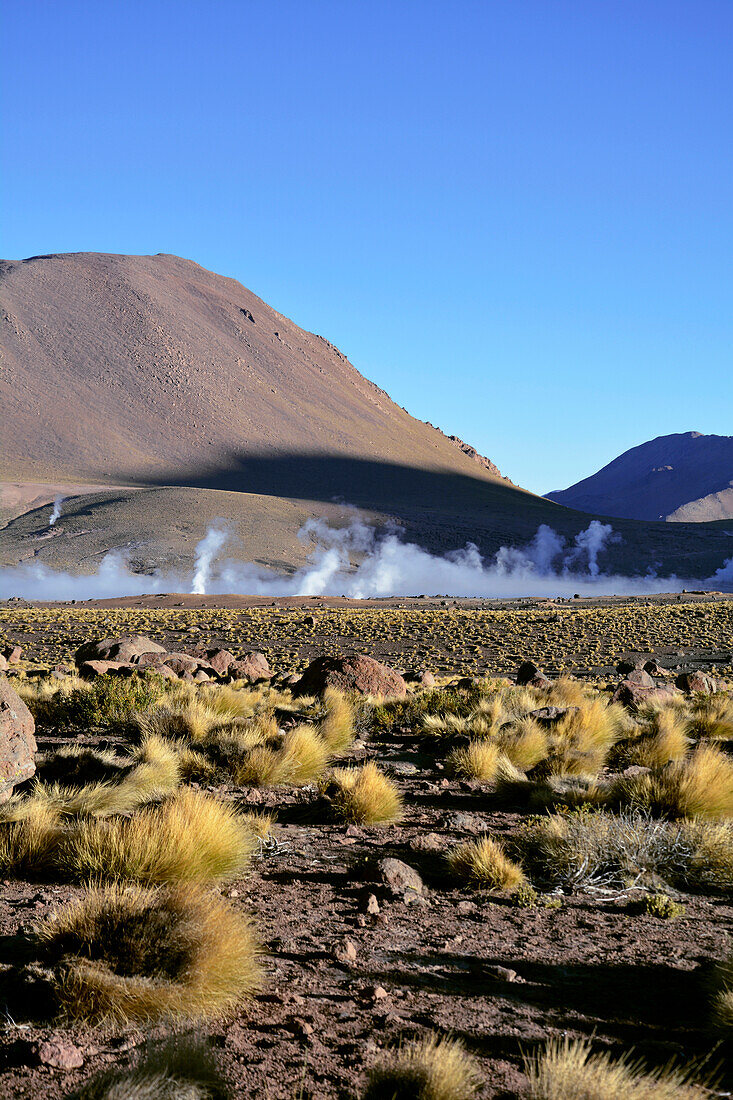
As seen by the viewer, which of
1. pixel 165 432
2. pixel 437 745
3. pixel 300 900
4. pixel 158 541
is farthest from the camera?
pixel 165 432

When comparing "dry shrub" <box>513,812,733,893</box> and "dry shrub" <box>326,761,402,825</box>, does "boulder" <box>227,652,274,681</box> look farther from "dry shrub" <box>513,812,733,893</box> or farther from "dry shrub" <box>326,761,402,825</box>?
"dry shrub" <box>513,812,733,893</box>

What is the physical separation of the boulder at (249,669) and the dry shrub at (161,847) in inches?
534

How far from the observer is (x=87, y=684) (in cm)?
1573

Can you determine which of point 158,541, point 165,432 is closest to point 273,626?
point 158,541

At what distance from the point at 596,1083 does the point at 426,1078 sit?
599 mm

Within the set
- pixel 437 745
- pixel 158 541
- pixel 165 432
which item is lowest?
pixel 437 745

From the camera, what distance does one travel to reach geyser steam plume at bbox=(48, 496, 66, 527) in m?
89.7

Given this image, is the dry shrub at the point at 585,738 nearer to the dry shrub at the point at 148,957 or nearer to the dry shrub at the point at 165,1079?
the dry shrub at the point at 148,957

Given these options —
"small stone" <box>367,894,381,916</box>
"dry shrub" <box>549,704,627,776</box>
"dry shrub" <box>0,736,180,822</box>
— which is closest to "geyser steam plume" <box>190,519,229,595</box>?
"dry shrub" <box>549,704,627,776</box>

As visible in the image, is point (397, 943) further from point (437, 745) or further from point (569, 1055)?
point (437, 745)

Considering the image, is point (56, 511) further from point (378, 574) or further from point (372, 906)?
point (372, 906)

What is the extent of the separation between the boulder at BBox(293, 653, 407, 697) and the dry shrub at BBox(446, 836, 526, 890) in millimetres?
9119

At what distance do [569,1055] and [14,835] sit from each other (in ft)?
13.6

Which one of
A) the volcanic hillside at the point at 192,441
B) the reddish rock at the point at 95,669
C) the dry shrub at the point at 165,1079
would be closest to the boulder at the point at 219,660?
the reddish rock at the point at 95,669
